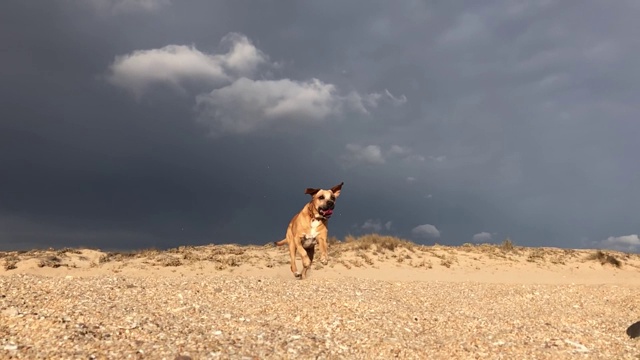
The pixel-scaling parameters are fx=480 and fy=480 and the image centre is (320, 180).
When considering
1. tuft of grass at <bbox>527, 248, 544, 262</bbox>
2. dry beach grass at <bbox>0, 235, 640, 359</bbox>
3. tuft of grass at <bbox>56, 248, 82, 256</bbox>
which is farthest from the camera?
tuft of grass at <bbox>527, 248, 544, 262</bbox>

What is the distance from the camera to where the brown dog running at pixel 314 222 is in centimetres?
1322

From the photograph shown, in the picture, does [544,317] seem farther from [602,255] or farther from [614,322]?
[602,255]

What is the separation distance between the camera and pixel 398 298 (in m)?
12.5

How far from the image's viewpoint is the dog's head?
13.2 m

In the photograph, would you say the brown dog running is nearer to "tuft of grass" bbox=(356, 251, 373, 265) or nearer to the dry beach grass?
the dry beach grass

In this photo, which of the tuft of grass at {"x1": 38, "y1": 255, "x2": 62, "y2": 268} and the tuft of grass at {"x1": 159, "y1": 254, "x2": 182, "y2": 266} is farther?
the tuft of grass at {"x1": 159, "y1": 254, "x2": 182, "y2": 266}

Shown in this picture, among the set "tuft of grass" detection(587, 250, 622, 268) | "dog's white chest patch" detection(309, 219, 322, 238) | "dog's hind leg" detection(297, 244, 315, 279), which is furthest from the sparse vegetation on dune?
"dog's white chest patch" detection(309, 219, 322, 238)

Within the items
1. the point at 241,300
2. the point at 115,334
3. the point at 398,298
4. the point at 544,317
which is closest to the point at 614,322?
the point at 544,317

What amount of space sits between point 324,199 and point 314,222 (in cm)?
93

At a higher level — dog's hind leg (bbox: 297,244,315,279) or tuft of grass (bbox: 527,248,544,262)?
tuft of grass (bbox: 527,248,544,262)

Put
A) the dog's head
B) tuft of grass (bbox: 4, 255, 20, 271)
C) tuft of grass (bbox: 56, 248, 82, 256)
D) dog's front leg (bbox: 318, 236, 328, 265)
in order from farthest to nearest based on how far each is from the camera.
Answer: tuft of grass (bbox: 56, 248, 82, 256) → tuft of grass (bbox: 4, 255, 20, 271) → the dog's head → dog's front leg (bbox: 318, 236, 328, 265)

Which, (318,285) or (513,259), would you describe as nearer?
(318,285)

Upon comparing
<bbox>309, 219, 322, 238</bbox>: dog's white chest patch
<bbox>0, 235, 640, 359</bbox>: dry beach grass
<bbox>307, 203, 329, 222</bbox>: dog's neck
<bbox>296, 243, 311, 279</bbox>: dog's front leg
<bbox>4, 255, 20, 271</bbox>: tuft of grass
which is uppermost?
<bbox>307, 203, 329, 222</bbox>: dog's neck

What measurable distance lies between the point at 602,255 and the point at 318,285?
25462 millimetres
